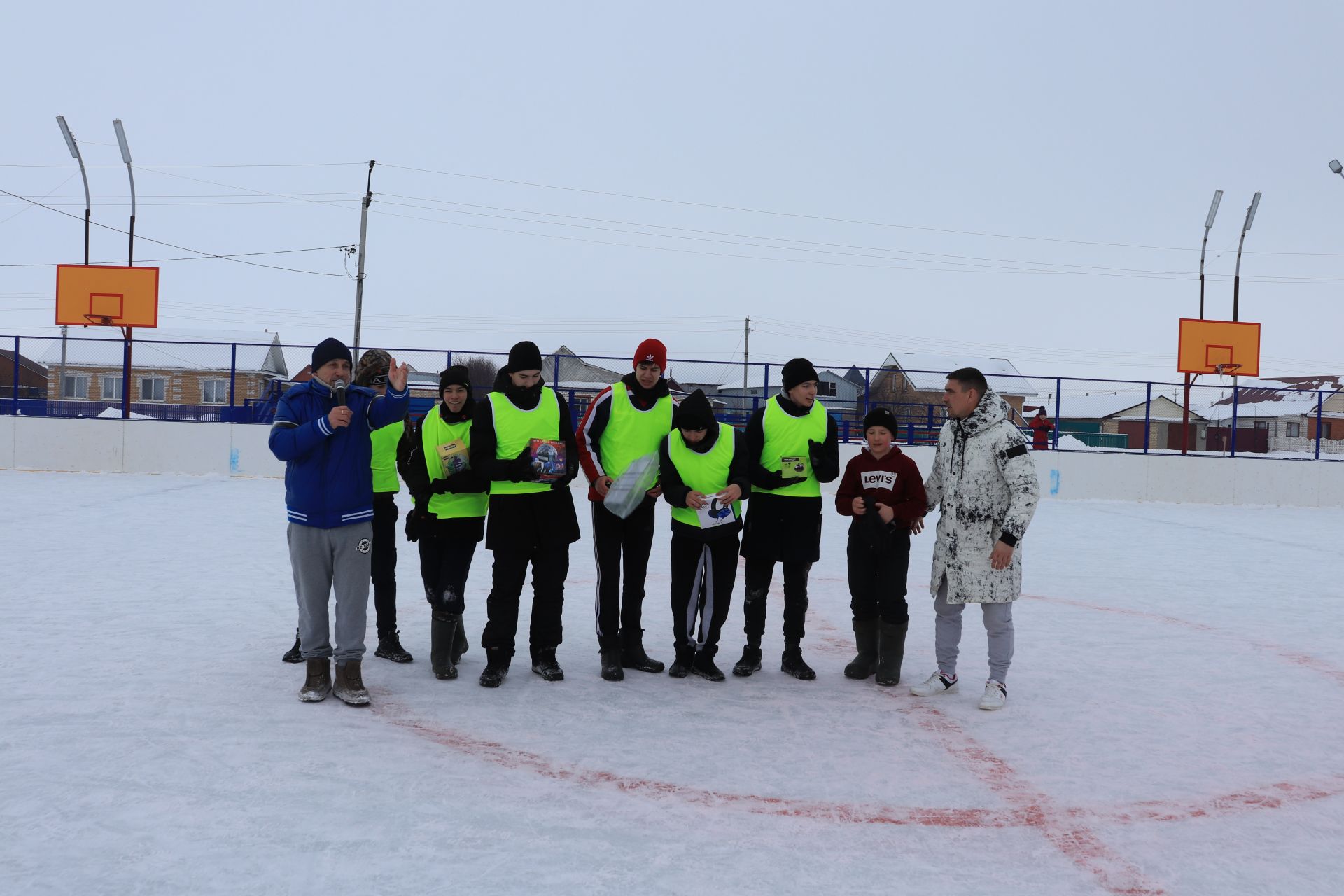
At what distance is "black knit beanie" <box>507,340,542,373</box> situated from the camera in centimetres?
457

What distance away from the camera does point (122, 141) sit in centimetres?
2023

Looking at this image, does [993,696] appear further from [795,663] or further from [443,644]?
[443,644]

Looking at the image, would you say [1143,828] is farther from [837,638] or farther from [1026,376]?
[1026,376]

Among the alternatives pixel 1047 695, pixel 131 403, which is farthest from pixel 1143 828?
pixel 131 403

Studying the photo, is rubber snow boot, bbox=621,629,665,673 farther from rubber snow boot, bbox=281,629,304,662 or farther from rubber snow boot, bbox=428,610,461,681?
rubber snow boot, bbox=281,629,304,662

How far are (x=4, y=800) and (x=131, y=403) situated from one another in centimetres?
1686

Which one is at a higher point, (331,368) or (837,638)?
(331,368)

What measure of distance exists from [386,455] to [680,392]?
14.5 metres

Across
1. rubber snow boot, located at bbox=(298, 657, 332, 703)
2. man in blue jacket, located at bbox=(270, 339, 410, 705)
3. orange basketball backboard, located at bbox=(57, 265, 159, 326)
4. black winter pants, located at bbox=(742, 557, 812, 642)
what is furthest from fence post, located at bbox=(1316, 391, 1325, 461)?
orange basketball backboard, located at bbox=(57, 265, 159, 326)

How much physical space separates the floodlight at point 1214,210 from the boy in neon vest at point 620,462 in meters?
23.1

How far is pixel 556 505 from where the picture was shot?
15.4ft

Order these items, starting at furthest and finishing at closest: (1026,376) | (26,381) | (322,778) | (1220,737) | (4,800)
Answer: (26,381)
(1026,376)
(1220,737)
(322,778)
(4,800)

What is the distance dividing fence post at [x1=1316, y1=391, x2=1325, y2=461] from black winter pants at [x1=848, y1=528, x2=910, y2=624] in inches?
690

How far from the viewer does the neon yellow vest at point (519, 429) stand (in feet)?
15.0
